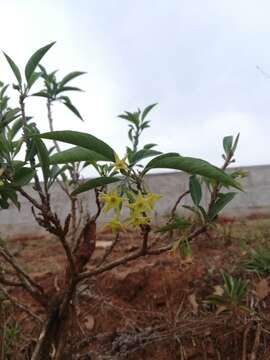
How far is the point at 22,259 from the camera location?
11.7ft

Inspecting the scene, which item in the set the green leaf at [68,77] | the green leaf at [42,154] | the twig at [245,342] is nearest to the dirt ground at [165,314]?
the twig at [245,342]

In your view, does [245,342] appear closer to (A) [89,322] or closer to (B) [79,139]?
(A) [89,322]

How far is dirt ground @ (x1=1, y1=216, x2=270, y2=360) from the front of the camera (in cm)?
209

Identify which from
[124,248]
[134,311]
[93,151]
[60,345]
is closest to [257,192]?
[124,248]

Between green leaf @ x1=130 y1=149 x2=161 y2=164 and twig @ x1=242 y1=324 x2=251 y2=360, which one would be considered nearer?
green leaf @ x1=130 y1=149 x2=161 y2=164

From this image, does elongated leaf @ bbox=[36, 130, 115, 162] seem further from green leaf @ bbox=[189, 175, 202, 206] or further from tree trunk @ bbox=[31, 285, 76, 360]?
tree trunk @ bbox=[31, 285, 76, 360]

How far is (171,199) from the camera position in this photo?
4777mm

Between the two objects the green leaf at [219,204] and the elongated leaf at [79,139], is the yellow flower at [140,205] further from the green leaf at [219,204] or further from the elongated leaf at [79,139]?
the green leaf at [219,204]

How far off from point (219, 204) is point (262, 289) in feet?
3.23

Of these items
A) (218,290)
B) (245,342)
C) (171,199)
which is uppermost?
(171,199)

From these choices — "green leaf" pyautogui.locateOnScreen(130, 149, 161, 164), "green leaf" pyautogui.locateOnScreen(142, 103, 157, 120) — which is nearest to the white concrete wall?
"green leaf" pyautogui.locateOnScreen(142, 103, 157, 120)

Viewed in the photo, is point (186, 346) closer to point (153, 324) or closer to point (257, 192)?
point (153, 324)

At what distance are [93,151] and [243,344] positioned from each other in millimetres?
1170

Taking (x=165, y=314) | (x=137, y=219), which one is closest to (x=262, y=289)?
(x=165, y=314)
